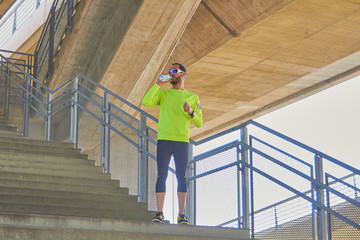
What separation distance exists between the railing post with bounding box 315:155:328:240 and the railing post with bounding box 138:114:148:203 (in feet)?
6.96

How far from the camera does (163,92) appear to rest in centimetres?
618

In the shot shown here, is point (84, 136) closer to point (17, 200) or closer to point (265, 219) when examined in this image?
point (17, 200)

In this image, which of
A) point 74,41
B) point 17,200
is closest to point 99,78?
point 74,41

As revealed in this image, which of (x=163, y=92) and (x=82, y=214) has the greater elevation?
(x=163, y=92)

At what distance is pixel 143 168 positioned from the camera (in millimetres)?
7562

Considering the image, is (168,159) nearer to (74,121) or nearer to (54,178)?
(54,178)

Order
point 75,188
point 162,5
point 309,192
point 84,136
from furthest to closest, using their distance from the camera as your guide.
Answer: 1. point 162,5
2. point 84,136
3. point 75,188
4. point 309,192

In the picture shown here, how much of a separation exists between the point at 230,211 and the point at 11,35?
66.9ft

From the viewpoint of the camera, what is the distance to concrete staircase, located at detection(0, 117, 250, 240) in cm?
506

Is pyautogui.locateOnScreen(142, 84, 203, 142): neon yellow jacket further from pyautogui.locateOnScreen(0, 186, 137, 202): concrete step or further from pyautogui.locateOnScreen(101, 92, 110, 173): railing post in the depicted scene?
pyautogui.locateOnScreen(101, 92, 110, 173): railing post

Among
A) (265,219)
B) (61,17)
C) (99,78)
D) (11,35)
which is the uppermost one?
(11,35)

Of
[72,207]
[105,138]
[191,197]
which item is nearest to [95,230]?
[72,207]

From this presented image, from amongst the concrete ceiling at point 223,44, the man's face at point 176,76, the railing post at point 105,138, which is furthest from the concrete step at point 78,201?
the concrete ceiling at point 223,44

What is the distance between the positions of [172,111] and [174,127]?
15 cm
